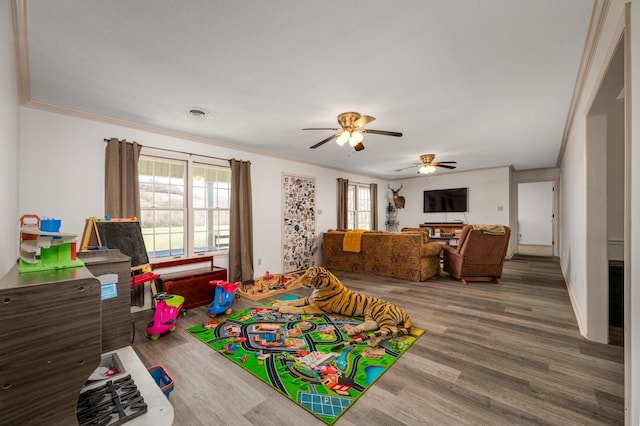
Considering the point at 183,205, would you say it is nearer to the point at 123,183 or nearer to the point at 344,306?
the point at 123,183

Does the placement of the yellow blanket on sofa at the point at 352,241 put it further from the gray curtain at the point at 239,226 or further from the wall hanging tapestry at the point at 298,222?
the gray curtain at the point at 239,226

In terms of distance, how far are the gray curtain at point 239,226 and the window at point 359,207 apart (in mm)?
3318

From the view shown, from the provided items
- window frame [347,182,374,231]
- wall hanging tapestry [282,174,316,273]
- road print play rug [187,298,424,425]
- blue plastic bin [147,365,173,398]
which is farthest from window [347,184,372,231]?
blue plastic bin [147,365,173,398]

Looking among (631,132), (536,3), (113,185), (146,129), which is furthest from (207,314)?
(536,3)

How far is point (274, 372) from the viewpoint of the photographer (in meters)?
2.01

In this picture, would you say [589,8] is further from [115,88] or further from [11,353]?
[115,88]

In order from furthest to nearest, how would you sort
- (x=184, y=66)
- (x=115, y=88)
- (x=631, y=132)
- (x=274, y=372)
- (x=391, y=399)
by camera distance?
(x=115, y=88) < (x=184, y=66) < (x=274, y=372) < (x=391, y=399) < (x=631, y=132)

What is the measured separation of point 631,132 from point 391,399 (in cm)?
192

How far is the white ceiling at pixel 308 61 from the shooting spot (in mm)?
1622

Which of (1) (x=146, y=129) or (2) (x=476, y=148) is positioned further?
(2) (x=476, y=148)

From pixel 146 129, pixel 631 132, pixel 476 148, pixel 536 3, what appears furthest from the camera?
pixel 476 148

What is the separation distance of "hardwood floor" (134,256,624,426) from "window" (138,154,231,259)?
1.13m

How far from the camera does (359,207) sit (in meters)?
7.66

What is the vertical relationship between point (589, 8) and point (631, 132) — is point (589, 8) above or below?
above
